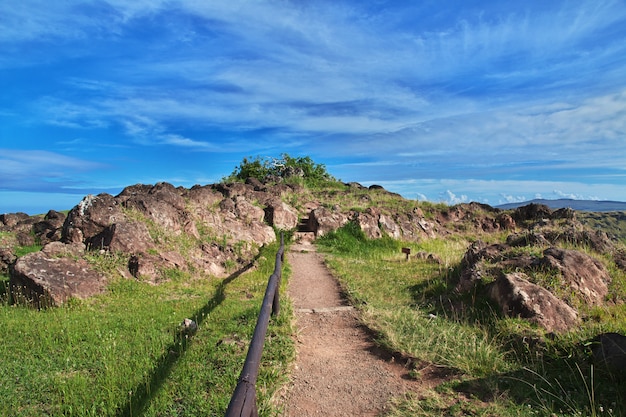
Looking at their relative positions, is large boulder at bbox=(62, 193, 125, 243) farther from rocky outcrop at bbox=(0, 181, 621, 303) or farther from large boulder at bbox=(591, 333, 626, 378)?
large boulder at bbox=(591, 333, 626, 378)

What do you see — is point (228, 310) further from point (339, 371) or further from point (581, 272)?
point (581, 272)

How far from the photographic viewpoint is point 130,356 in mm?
5816

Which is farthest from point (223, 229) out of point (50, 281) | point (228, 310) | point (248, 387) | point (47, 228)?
point (248, 387)

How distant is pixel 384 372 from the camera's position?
5.65 meters

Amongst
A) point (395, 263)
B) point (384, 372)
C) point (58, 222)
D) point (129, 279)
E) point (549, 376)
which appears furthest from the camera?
point (58, 222)

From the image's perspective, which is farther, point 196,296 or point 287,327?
point 196,296

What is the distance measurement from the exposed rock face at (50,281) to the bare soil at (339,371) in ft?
16.2

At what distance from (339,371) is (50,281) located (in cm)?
689

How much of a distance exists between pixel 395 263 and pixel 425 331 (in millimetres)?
8302

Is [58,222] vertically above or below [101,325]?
above

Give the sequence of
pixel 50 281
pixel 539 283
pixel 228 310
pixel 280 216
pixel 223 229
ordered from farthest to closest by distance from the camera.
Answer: pixel 280 216 → pixel 223 229 → pixel 50 281 → pixel 228 310 → pixel 539 283

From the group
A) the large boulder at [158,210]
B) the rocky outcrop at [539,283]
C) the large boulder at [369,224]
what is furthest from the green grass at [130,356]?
the large boulder at [369,224]

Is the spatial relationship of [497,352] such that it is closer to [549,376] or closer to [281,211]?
[549,376]

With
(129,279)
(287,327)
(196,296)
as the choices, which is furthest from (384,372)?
(129,279)
